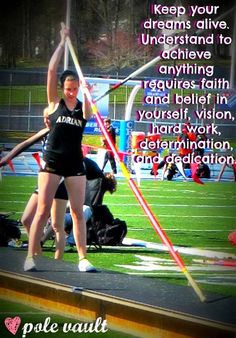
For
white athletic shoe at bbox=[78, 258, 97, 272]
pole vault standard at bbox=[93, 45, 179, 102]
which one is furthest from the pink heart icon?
pole vault standard at bbox=[93, 45, 179, 102]

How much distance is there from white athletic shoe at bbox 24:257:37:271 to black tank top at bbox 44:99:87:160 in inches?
20.9

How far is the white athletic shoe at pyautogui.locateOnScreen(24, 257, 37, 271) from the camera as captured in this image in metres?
6.39

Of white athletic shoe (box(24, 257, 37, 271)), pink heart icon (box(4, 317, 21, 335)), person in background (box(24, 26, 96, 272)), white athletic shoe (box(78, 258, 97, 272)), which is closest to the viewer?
pink heart icon (box(4, 317, 21, 335))

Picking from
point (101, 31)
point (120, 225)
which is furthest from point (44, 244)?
point (101, 31)

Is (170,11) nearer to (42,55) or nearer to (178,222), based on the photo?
(42,55)

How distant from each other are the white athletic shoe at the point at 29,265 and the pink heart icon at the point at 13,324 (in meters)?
0.77

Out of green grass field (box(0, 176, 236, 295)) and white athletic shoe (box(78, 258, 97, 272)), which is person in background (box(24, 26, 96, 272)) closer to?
white athletic shoe (box(78, 258, 97, 272))

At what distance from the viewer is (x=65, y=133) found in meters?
6.11

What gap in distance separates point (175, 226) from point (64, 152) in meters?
1.21

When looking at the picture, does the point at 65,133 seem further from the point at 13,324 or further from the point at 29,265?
the point at 13,324

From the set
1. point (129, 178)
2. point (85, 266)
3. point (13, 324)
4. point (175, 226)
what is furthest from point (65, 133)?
point (175, 226)

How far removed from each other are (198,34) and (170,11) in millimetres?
151

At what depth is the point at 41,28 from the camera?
19.7 ft

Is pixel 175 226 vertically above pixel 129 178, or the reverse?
pixel 129 178
